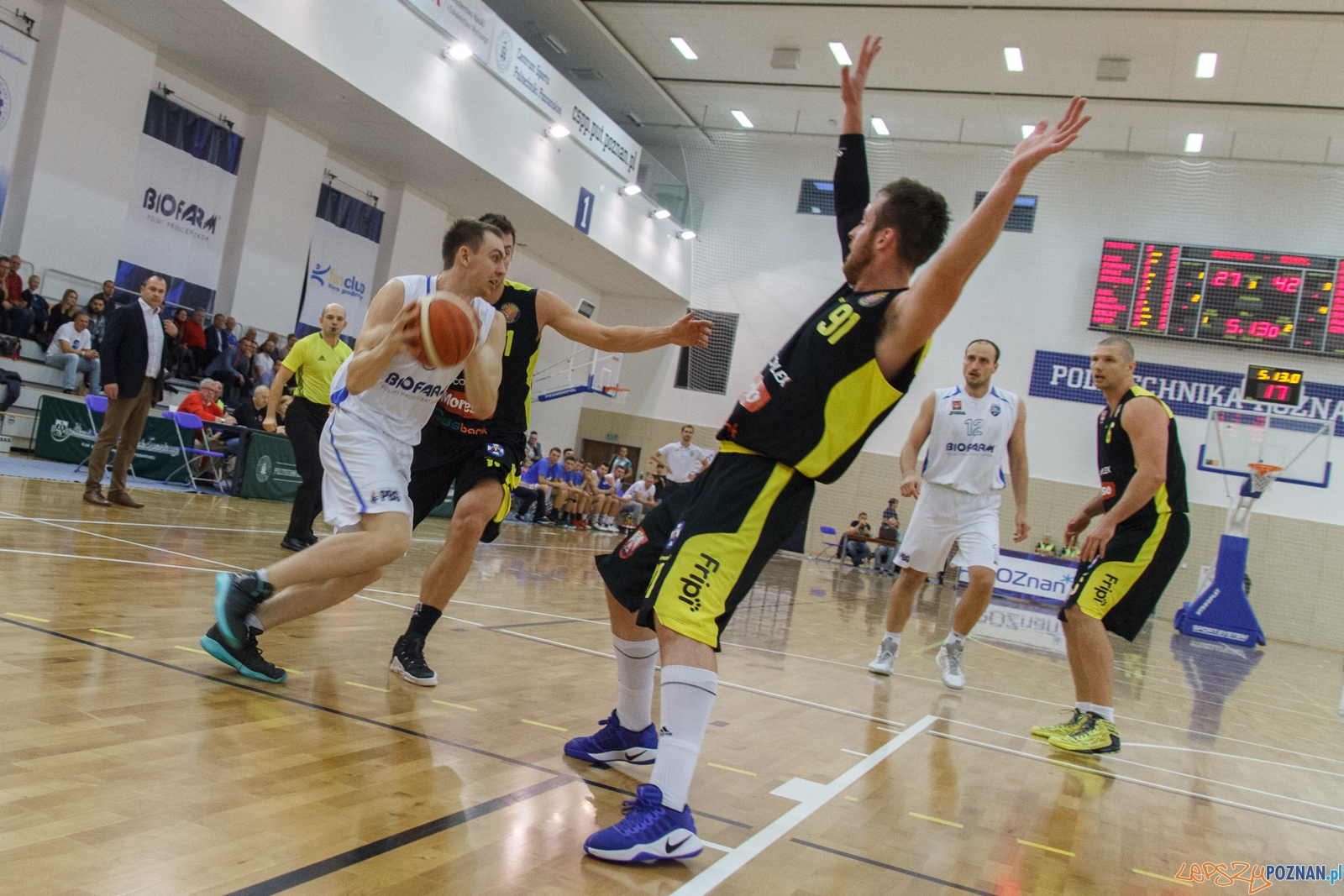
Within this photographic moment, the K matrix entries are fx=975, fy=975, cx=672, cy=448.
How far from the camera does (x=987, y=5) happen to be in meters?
15.0

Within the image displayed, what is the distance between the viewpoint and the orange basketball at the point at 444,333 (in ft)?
9.55

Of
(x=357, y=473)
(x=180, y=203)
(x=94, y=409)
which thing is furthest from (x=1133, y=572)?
(x=180, y=203)

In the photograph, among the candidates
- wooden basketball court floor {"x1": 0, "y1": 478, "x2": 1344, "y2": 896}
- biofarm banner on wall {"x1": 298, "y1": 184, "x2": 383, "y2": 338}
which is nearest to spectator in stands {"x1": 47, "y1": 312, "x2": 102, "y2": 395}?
biofarm banner on wall {"x1": 298, "y1": 184, "x2": 383, "y2": 338}

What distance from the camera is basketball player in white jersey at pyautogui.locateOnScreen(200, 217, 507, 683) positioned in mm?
3156

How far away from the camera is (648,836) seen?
2211 millimetres

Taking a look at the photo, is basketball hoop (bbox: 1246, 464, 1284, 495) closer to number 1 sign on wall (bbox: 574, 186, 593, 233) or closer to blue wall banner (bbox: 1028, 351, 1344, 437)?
blue wall banner (bbox: 1028, 351, 1344, 437)

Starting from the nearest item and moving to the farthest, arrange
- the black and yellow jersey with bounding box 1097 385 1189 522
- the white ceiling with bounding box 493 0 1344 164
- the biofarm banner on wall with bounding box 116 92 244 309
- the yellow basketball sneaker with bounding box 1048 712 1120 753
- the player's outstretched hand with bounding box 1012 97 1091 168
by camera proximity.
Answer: the player's outstretched hand with bounding box 1012 97 1091 168
the yellow basketball sneaker with bounding box 1048 712 1120 753
the black and yellow jersey with bounding box 1097 385 1189 522
the biofarm banner on wall with bounding box 116 92 244 309
the white ceiling with bounding box 493 0 1344 164

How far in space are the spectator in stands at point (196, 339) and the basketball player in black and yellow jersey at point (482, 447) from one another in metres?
10.7

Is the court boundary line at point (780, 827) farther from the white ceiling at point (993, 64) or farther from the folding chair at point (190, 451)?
the white ceiling at point (993, 64)

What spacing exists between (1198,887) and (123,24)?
1475 centimetres

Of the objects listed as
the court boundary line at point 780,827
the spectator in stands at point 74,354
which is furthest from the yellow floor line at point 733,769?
the spectator in stands at point 74,354

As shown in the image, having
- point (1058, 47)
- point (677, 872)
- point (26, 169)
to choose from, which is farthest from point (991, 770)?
point (1058, 47)

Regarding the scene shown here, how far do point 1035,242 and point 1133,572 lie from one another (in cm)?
1799

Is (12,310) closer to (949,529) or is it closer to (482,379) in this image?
(482,379)
